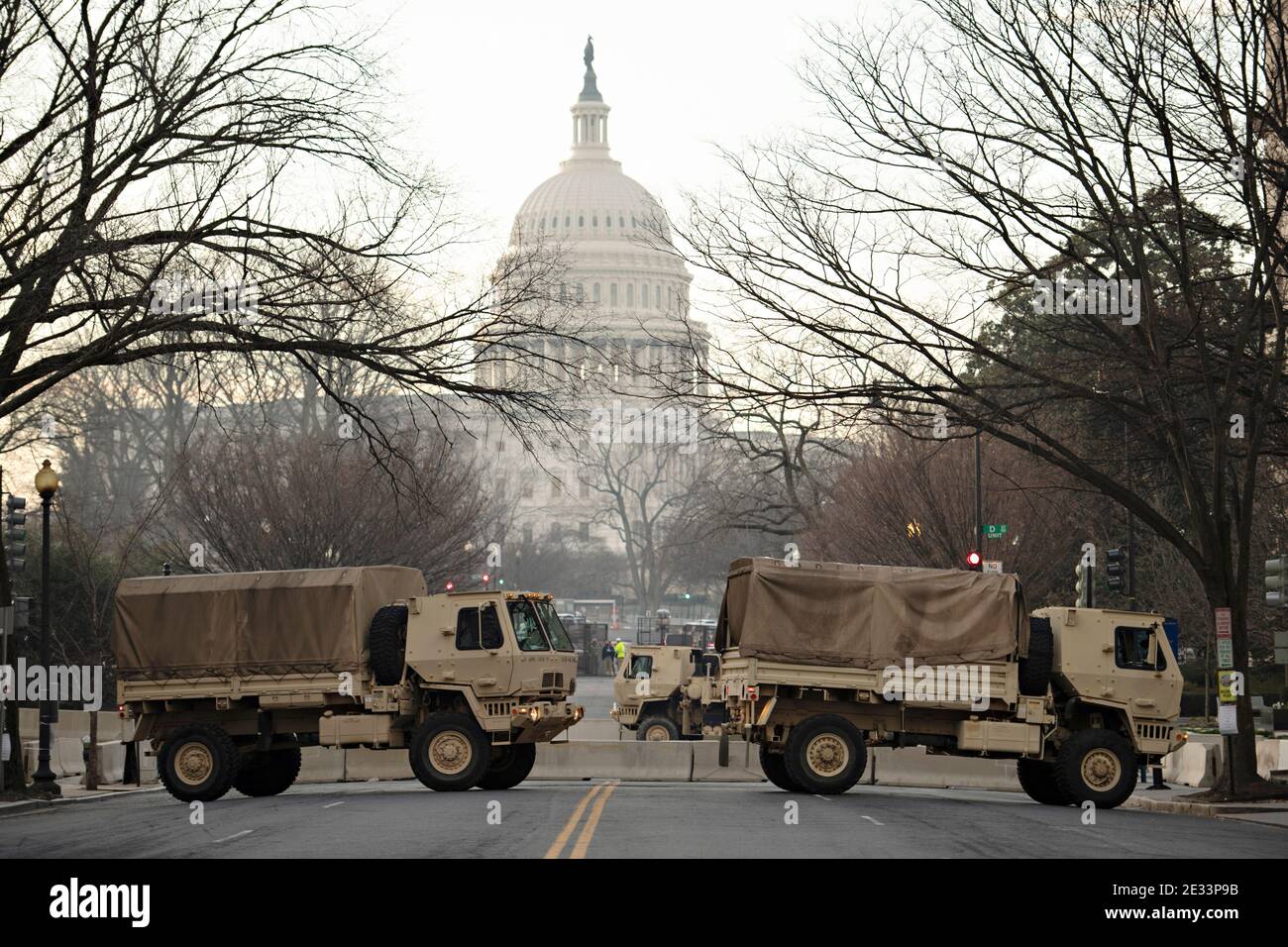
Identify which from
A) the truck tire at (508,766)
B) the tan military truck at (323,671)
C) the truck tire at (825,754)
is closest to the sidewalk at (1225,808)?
the truck tire at (825,754)

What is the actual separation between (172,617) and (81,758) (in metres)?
14.7

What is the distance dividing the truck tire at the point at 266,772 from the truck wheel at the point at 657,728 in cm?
1557

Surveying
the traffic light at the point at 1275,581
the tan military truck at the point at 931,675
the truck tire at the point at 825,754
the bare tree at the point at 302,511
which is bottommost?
the truck tire at the point at 825,754

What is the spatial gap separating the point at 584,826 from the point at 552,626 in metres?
8.30

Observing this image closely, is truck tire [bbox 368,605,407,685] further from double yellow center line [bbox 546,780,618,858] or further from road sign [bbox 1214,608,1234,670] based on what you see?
road sign [bbox 1214,608,1234,670]

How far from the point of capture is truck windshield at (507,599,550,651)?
87.2ft

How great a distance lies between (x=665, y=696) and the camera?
43.3 m

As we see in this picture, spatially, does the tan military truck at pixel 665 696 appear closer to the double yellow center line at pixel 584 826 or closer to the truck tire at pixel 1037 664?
the double yellow center line at pixel 584 826

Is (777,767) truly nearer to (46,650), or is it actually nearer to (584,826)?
(584,826)

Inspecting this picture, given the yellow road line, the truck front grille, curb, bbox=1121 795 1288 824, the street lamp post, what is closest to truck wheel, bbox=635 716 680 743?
the street lamp post

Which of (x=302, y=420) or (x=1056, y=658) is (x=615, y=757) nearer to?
(x=1056, y=658)

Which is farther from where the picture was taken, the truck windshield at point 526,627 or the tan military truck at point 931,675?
the truck windshield at point 526,627

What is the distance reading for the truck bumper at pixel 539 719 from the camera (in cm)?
2620
